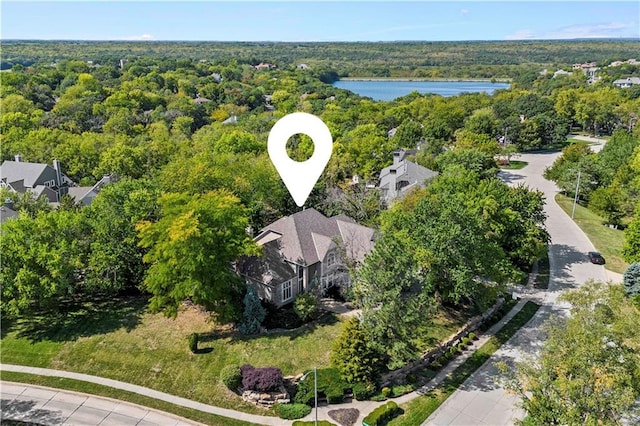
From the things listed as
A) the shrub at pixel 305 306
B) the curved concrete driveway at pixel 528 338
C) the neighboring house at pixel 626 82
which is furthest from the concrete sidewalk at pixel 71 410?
the neighboring house at pixel 626 82

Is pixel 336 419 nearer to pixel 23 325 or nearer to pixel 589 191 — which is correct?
pixel 23 325

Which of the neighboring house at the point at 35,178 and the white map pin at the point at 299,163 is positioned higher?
the white map pin at the point at 299,163

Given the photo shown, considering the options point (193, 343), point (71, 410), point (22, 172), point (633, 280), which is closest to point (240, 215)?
point (193, 343)

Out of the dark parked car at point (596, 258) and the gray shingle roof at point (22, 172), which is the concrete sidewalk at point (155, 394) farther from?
the dark parked car at point (596, 258)

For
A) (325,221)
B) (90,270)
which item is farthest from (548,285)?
(90,270)

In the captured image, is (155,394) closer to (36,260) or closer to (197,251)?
(197,251)

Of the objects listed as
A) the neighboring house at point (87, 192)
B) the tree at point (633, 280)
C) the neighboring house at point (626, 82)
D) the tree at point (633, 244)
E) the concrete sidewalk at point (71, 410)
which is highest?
the neighboring house at point (626, 82)
